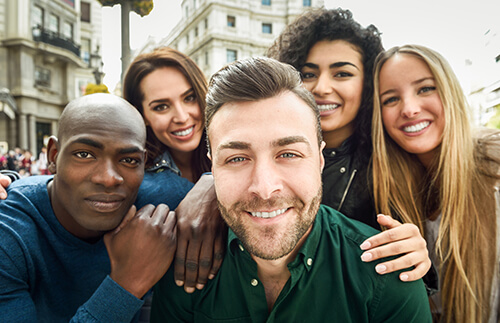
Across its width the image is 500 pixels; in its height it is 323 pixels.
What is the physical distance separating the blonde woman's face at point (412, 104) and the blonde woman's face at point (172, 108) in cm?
172

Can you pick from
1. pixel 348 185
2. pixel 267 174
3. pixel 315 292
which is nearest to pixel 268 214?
pixel 267 174

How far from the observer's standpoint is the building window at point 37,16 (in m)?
20.3

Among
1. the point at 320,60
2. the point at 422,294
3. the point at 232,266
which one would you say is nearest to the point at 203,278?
the point at 232,266

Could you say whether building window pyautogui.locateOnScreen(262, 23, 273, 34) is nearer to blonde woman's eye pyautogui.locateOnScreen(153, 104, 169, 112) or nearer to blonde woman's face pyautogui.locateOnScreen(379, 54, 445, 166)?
blonde woman's eye pyautogui.locateOnScreen(153, 104, 169, 112)

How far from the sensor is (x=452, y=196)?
7.70ft

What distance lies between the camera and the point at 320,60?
2.75 m

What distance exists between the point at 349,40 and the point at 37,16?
82.0 feet

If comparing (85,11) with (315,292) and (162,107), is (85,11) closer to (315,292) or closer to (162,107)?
(162,107)

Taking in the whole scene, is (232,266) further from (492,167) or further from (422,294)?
(492,167)

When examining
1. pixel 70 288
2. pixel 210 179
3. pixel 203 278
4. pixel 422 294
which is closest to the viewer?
pixel 422 294

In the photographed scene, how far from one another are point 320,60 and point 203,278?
2.08m

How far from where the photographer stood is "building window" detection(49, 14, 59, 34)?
71.2 feet

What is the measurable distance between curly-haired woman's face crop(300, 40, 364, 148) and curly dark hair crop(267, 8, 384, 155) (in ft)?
0.22

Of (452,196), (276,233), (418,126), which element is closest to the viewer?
(276,233)
